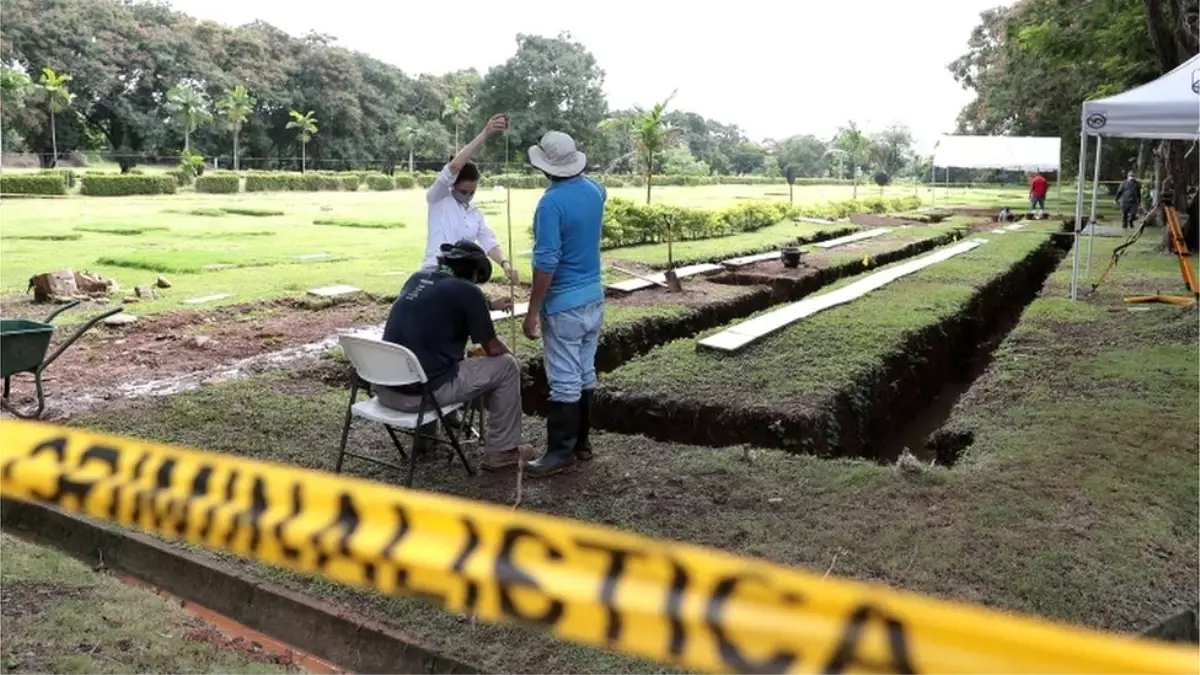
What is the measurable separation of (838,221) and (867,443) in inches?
814

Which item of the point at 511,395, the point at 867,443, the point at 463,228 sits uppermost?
the point at 463,228

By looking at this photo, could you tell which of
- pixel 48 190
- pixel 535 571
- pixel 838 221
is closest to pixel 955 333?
pixel 535 571

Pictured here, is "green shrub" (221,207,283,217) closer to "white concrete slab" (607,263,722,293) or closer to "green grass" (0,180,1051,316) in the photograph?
"green grass" (0,180,1051,316)

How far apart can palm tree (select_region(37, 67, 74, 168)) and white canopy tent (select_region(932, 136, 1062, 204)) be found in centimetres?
3200

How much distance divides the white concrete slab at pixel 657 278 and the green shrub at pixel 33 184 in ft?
82.3

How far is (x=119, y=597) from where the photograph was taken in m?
3.44

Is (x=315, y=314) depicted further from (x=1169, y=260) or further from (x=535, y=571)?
(x=1169, y=260)

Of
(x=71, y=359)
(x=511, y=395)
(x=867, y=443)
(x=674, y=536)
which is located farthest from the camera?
(x=71, y=359)

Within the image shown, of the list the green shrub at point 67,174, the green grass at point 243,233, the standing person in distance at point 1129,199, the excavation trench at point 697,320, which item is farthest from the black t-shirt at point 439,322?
the green shrub at point 67,174

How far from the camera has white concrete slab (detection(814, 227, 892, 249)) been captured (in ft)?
59.4

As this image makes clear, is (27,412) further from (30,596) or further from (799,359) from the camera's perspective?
(799,359)

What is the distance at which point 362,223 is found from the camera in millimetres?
22391

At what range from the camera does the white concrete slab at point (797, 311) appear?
7733 mm

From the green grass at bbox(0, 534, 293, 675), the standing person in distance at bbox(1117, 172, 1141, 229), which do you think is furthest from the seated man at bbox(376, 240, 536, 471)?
the standing person in distance at bbox(1117, 172, 1141, 229)
